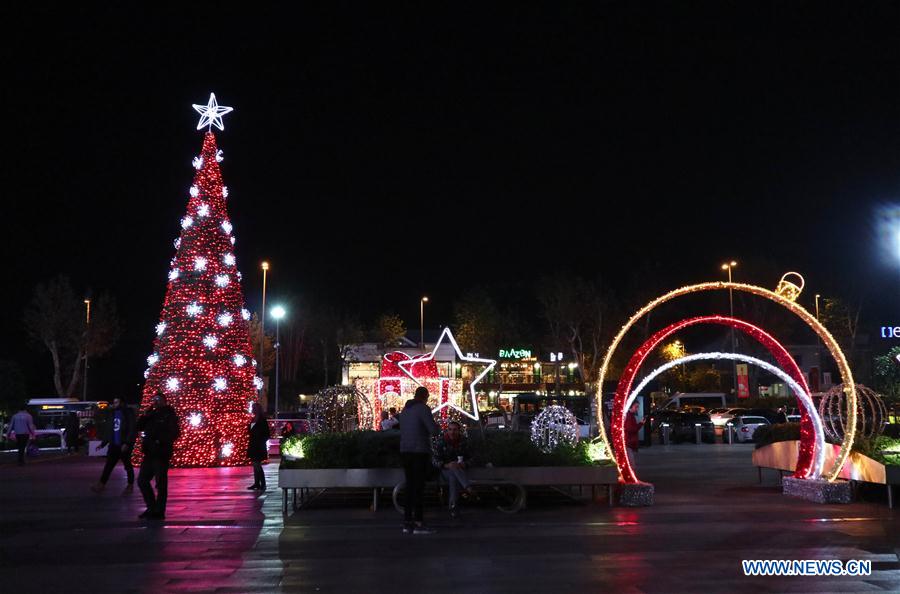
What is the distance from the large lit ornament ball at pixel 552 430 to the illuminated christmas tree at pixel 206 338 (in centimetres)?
939

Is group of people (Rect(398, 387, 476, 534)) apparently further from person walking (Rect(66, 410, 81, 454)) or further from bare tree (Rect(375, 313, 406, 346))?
bare tree (Rect(375, 313, 406, 346))

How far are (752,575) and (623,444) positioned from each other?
Result: 19.3ft

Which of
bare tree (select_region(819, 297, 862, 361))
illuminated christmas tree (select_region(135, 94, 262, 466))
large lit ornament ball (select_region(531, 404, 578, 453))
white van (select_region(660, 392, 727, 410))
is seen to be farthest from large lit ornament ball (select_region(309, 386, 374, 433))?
bare tree (select_region(819, 297, 862, 361))

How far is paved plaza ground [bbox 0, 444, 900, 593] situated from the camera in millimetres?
8297

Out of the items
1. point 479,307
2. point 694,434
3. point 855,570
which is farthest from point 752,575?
point 479,307

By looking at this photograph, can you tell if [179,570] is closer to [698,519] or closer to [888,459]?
[698,519]

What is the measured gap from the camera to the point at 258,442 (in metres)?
17.1

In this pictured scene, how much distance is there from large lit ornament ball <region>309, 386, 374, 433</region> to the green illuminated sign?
4203cm

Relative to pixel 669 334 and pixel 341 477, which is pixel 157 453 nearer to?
pixel 341 477

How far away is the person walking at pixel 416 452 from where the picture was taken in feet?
37.4

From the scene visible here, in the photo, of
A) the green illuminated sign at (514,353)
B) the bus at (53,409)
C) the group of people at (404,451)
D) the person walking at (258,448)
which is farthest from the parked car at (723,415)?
the bus at (53,409)

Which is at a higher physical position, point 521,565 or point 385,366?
point 385,366

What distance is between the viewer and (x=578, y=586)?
8.10 metres

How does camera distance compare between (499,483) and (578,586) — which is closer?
(578,586)
